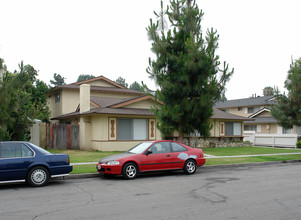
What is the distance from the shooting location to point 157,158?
12133mm

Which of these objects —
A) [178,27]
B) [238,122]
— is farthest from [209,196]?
[238,122]

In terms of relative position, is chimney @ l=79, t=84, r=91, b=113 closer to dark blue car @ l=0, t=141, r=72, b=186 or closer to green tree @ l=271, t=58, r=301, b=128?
green tree @ l=271, t=58, r=301, b=128

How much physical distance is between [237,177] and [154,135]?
524 inches

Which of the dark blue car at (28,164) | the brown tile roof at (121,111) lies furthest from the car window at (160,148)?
the brown tile roof at (121,111)

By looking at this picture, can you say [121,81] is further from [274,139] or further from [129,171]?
[129,171]

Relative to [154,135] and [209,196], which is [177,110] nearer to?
[209,196]

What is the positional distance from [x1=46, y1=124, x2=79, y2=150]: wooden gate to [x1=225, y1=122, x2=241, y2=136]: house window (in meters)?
14.2

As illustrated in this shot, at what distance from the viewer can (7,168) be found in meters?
9.48

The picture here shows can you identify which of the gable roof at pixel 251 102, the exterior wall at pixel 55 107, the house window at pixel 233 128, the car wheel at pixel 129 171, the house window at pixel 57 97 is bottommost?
the car wheel at pixel 129 171

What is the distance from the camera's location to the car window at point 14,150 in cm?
975

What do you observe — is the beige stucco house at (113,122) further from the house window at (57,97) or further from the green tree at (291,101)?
the green tree at (291,101)

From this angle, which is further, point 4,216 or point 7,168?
point 7,168

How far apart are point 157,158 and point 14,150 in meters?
5.07

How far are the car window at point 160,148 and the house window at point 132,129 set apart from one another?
36.6 ft
